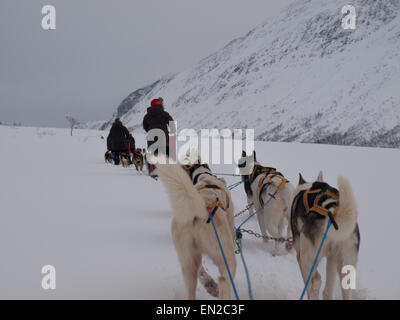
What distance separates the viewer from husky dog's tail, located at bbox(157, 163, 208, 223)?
1617mm

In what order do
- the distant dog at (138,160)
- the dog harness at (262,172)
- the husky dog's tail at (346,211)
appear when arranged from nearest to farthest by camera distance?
the husky dog's tail at (346,211) → the dog harness at (262,172) → the distant dog at (138,160)

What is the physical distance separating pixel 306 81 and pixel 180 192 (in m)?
68.7

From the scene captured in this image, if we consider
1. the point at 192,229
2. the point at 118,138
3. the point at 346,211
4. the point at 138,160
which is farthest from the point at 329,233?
the point at 118,138

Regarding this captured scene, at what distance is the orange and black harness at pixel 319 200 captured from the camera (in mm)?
1717

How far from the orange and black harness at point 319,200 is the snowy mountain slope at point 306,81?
122 ft

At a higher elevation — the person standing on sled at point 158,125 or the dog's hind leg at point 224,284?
the person standing on sled at point 158,125

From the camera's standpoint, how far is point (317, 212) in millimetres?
1794

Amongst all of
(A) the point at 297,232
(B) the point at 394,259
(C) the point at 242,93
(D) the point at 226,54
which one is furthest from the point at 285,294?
(D) the point at 226,54

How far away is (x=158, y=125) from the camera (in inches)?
227

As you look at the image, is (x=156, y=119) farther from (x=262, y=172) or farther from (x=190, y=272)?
(x=190, y=272)

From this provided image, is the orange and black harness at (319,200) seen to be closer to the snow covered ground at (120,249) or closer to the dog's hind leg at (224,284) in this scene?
the dog's hind leg at (224,284)

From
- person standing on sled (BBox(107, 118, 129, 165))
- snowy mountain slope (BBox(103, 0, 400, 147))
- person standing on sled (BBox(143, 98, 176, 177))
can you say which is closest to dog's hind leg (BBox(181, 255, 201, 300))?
person standing on sled (BBox(143, 98, 176, 177))

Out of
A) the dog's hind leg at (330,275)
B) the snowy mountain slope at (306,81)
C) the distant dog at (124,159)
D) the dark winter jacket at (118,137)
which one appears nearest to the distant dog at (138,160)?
the dark winter jacket at (118,137)

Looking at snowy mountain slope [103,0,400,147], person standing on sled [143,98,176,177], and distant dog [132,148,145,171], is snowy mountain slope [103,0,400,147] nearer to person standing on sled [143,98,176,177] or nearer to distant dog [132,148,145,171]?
distant dog [132,148,145,171]
